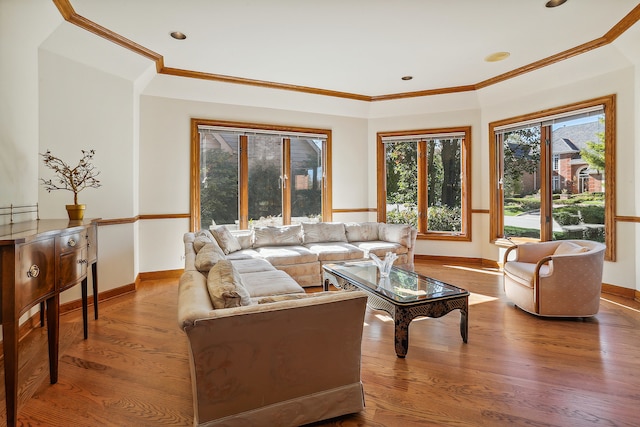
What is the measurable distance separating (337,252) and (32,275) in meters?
3.17

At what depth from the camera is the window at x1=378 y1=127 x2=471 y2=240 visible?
18.4 feet

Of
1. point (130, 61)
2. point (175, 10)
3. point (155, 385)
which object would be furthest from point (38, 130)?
point (155, 385)

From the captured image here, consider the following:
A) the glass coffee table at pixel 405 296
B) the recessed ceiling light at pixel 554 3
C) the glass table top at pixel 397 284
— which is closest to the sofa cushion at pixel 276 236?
the glass table top at pixel 397 284

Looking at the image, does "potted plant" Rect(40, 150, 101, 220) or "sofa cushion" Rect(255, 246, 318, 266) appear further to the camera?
"sofa cushion" Rect(255, 246, 318, 266)

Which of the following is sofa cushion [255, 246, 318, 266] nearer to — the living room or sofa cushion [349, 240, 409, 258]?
sofa cushion [349, 240, 409, 258]

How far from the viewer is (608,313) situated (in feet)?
10.6

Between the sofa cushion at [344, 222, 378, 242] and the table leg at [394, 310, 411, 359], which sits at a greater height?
the sofa cushion at [344, 222, 378, 242]

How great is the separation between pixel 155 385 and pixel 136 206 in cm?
286

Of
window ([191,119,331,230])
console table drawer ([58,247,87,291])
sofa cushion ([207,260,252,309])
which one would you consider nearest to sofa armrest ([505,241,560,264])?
window ([191,119,331,230])

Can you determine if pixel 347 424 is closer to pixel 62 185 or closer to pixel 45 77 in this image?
pixel 62 185

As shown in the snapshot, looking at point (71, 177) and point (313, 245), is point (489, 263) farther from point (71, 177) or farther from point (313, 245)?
point (71, 177)

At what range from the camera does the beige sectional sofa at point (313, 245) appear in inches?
164

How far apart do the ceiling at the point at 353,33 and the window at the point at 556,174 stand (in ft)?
2.78

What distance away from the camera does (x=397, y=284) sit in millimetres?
2883
